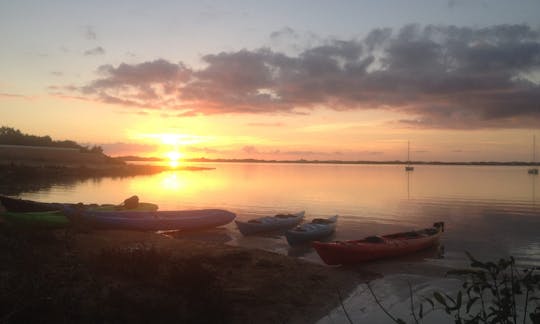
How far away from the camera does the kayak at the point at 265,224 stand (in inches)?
846

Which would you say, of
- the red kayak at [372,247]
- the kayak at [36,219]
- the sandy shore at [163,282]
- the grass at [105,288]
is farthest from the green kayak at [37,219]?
the red kayak at [372,247]

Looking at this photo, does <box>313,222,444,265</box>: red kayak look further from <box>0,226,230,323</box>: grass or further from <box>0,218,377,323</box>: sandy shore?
<box>0,226,230,323</box>: grass

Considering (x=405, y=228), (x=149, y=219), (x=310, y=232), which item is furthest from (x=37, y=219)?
(x=405, y=228)

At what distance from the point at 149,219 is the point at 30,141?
344ft

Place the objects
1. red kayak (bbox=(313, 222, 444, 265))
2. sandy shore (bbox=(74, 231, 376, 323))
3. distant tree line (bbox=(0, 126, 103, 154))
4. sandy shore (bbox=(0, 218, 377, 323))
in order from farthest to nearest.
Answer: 1. distant tree line (bbox=(0, 126, 103, 154))
2. red kayak (bbox=(313, 222, 444, 265))
3. sandy shore (bbox=(74, 231, 376, 323))
4. sandy shore (bbox=(0, 218, 377, 323))

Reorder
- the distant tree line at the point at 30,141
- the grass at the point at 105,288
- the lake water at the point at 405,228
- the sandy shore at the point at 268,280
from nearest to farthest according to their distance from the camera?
the grass at the point at 105,288, the sandy shore at the point at 268,280, the lake water at the point at 405,228, the distant tree line at the point at 30,141

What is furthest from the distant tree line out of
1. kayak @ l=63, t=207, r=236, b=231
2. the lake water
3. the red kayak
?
the red kayak

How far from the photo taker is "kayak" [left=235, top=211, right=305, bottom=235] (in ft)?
70.5

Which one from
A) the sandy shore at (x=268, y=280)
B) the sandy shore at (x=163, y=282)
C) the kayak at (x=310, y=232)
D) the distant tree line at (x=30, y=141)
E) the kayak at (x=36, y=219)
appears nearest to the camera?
the sandy shore at (x=163, y=282)

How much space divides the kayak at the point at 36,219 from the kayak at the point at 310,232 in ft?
31.3

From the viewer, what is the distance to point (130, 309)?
7.66 metres

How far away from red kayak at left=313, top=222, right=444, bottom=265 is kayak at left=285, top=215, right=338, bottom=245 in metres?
3.53

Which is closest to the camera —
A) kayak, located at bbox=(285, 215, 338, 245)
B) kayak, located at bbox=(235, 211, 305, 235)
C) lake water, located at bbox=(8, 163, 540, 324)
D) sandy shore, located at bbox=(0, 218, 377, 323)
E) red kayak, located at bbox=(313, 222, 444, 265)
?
sandy shore, located at bbox=(0, 218, 377, 323)

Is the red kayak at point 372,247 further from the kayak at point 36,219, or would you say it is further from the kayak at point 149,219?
the kayak at point 36,219
